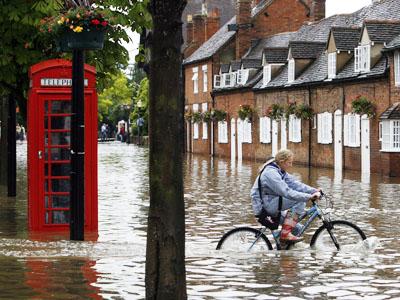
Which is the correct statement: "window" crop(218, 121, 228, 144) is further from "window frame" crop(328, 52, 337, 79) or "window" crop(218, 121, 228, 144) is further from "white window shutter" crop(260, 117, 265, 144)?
"window frame" crop(328, 52, 337, 79)

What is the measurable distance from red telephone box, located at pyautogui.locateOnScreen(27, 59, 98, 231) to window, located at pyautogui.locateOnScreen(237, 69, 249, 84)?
4213cm

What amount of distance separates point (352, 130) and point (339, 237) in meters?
28.4

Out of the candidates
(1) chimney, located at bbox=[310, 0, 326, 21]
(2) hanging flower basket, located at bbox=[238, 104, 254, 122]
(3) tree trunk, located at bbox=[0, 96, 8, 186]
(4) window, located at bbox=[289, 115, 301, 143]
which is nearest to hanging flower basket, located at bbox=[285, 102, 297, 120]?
(4) window, located at bbox=[289, 115, 301, 143]

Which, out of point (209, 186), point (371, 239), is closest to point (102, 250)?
point (371, 239)

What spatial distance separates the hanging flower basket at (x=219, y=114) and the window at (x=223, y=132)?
370 millimetres

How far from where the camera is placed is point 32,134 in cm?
1556

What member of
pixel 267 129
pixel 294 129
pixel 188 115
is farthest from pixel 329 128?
pixel 188 115

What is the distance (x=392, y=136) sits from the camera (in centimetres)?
3625

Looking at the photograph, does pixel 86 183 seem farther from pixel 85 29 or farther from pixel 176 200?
pixel 176 200

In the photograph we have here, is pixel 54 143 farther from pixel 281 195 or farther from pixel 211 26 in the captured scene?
pixel 211 26

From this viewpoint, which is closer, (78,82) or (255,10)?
(78,82)

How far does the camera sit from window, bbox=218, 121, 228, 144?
60.6 metres

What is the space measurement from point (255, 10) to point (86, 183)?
1972 inches

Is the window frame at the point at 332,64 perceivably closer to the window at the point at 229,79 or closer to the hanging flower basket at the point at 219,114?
the window at the point at 229,79
